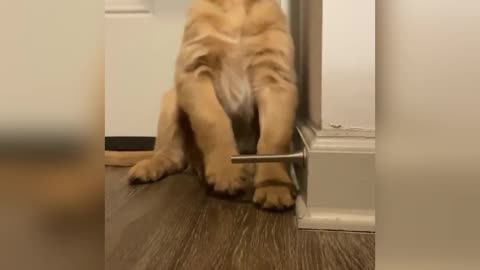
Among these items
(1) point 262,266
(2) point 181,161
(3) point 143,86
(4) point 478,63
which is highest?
(3) point 143,86

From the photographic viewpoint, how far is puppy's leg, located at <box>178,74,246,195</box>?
45.8 inches

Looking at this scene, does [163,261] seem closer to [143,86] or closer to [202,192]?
[202,192]

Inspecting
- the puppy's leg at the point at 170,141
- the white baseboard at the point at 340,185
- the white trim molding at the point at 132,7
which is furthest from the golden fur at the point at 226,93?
the white trim molding at the point at 132,7

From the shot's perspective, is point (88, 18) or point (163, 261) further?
point (163, 261)

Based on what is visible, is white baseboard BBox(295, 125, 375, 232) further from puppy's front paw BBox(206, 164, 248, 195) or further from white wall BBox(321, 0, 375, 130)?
puppy's front paw BBox(206, 164, 248, 195)

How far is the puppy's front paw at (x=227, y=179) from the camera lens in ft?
3.77

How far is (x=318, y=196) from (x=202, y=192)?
0.38 meters

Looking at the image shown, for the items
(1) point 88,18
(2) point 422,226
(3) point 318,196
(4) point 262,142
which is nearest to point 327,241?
(3) point 318,196

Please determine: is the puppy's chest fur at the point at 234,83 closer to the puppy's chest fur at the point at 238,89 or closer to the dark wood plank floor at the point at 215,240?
the puppy's chest fur at the point at 238,89

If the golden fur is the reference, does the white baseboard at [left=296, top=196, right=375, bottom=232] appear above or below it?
below

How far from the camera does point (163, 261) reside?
2.48 feet

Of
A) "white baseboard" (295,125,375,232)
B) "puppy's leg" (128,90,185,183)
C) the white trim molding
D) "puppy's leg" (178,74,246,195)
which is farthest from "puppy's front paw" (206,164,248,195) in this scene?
the white trim molding

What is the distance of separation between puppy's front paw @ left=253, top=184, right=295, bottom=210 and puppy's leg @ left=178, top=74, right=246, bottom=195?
0.08 metres

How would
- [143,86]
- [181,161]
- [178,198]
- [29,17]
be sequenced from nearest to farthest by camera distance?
[29,17]
[178,198]
[181,161]
[143,86]
